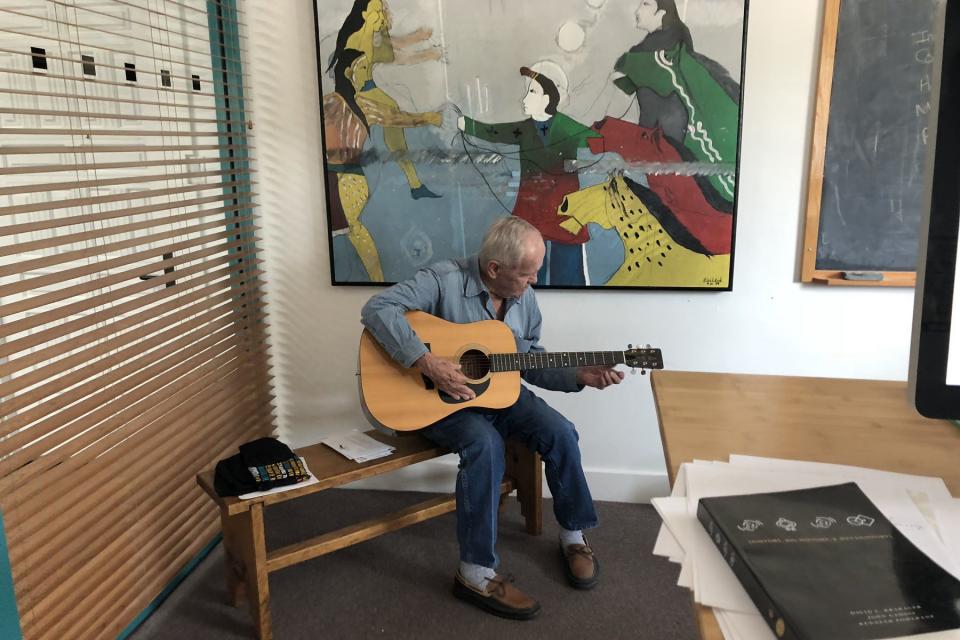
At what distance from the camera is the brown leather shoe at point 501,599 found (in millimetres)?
2043

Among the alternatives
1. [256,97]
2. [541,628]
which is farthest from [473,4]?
[541,628]

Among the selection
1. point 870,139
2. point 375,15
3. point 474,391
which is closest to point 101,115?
point 375,15

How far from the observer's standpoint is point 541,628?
2010mm

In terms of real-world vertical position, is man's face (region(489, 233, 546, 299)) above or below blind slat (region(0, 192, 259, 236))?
below

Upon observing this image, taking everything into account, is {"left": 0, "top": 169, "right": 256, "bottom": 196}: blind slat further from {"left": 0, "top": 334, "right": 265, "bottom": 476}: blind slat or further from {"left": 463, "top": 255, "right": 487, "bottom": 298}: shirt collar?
{"left": 463, "top": 255, "right": 487, "bottom": 298}: shirt collar

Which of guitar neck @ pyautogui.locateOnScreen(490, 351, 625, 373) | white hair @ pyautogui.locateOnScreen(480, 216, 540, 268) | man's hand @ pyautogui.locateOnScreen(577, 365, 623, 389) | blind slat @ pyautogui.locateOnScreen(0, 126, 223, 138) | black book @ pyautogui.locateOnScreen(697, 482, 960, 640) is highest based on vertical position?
blind slat @ pyautogui.locateOnScreen(0, 126, 223, 138)

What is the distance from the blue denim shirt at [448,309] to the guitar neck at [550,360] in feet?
0.32

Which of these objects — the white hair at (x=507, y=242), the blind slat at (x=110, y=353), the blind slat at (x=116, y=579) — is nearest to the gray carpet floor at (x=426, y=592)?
the blind slat at (x=116, y=579)

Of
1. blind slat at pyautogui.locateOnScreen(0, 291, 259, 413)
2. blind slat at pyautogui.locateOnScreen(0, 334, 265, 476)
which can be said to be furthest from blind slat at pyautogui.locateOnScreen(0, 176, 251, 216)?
blind slat at pyautogui.locateOnScreen(0, 334, 265, 476)

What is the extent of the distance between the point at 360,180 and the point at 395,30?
21.1 inches

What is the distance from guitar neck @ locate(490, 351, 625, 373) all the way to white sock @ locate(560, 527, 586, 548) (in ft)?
1.91

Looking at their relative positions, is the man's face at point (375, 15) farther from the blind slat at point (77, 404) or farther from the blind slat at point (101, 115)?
the blind slat at point (77, 404)

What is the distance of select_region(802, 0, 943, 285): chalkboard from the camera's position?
7.39 ft

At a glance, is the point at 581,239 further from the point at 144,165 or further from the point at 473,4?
the point at 144,165
